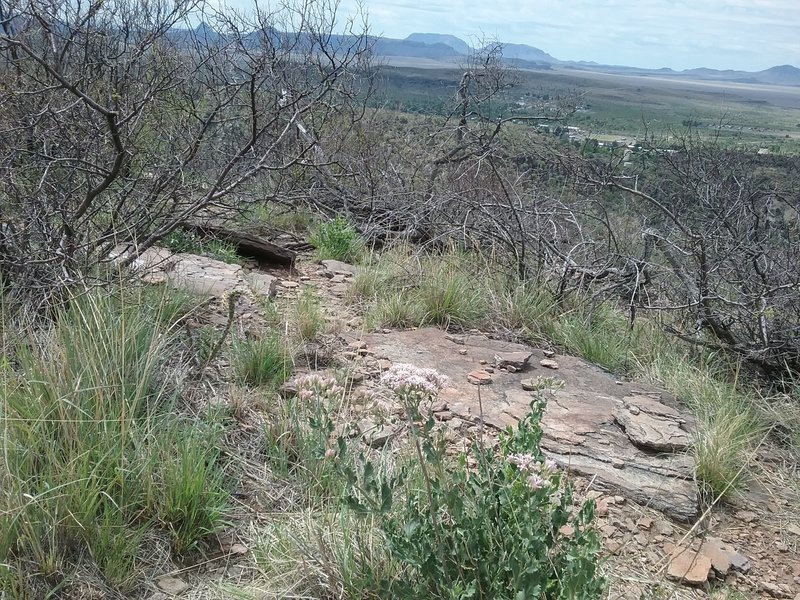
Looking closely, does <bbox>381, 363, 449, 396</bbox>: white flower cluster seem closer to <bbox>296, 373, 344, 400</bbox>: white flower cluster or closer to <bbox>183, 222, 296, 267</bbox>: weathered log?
<bbox>296, 373, 344, 400</bbox>: white flower cluster

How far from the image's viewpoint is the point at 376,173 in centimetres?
788

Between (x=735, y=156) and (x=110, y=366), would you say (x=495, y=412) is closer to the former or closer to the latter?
(x=110, y=366)

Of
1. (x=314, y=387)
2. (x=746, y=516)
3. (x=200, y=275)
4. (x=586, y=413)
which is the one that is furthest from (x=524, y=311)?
(x=314, y=387)

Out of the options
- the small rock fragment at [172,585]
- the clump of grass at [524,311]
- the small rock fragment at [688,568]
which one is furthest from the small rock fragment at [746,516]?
the small rock fragment at [172,585]

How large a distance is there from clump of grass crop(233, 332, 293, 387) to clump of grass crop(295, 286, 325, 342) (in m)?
0.41

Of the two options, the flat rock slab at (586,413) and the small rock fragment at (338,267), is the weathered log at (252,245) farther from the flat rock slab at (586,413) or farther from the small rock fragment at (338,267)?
the flat rock slab at (586,413)

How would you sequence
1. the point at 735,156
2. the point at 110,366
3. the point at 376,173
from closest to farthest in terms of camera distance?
the point at 110,366, the point at 735,156, the point at 376,173

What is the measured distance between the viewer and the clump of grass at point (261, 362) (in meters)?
3.29

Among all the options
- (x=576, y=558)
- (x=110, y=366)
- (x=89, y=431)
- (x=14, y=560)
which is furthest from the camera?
(x=110, y=366)

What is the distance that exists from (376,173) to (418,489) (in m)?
6.01

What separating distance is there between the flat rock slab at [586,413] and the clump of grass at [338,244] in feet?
6.25

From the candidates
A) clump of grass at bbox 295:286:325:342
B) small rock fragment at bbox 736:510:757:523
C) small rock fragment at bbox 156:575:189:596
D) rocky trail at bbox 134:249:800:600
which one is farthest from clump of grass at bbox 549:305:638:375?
small rock fragment at bbox 156:575:189:596

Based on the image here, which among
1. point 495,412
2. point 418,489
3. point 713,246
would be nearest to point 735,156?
point 713,246

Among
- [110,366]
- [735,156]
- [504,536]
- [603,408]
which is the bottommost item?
[603,408]
